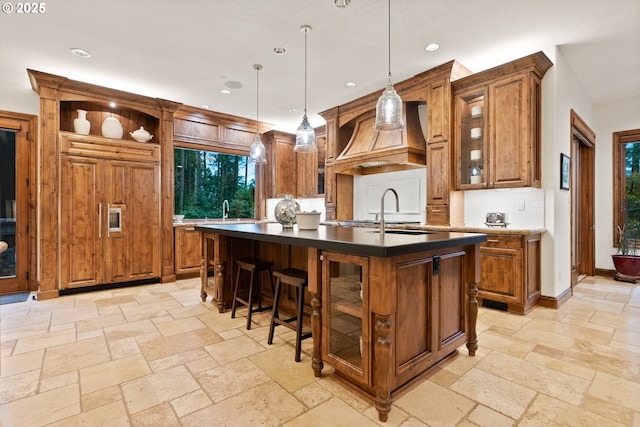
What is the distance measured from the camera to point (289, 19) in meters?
2.96

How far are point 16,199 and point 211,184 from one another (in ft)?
9.18

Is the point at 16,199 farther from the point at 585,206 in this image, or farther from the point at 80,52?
the point at 585,206

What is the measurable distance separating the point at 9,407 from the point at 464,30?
4556 millimetres

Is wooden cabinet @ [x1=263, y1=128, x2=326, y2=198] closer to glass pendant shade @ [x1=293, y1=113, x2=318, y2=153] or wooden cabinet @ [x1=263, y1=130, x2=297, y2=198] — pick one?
wooden cabinet @ [x1=263, y1=130, x2=297, y2=198]

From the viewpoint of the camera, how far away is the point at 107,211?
14.8ft

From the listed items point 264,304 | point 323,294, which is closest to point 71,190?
point 264,304

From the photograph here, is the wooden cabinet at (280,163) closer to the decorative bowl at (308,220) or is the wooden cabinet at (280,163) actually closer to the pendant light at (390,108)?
the decorative bowl at (308,220)

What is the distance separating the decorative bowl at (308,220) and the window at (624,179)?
537cm

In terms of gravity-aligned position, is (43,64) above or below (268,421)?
above

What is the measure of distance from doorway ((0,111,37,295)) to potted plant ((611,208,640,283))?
8753 mm

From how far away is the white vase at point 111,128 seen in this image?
4633 mm

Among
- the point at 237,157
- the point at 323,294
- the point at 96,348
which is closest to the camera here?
the point at 323,294

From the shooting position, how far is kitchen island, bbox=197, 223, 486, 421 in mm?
1693

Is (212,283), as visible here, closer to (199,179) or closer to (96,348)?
(96,348)
